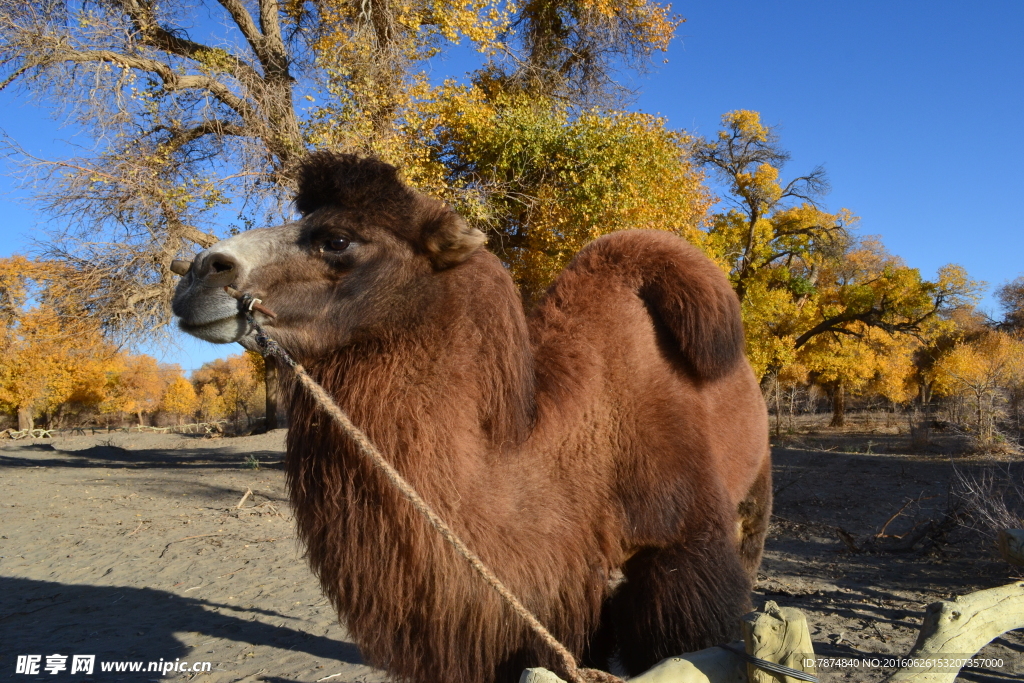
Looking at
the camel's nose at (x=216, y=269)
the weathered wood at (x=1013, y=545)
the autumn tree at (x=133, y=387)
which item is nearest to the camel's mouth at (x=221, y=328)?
the camel's nose at (x=216, y=269)

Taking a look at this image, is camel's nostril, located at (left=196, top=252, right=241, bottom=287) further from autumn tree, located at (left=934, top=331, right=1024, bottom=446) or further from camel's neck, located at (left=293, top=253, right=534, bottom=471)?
autumn tree, located at (left=934, top=331, right=1024, bottom=446)

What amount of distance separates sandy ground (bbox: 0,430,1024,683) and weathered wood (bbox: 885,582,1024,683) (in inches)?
80.0

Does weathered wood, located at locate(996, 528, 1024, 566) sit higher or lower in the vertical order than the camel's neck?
lower

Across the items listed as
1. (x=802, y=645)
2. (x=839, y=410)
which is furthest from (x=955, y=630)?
(x=839, y=410)

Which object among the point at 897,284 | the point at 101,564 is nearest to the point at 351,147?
the point at 101,564

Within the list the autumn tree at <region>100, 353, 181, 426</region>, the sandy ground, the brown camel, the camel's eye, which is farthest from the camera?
the autumn tree at <region>100, 353, 181, 426</region>

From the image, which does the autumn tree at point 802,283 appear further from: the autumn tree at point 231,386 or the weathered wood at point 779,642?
the autumn tree at point 231,386

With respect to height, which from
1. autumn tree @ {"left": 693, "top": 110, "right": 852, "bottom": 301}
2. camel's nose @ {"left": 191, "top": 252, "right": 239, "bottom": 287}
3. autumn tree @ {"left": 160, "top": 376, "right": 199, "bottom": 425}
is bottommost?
autumn tree @ {"left": 160, "top": 376, "right": 199, "bottom": 425}

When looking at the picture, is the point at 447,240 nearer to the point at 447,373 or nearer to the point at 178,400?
the point at 447,373

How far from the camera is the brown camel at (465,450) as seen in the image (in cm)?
201

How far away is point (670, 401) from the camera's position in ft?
8.68

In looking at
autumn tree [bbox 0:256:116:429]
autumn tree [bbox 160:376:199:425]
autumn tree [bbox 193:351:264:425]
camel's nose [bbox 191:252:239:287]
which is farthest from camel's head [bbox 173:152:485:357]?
autumn tree [bbox 160:376:199:425]

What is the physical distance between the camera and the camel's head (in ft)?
6.82

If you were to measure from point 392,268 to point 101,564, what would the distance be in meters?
6.92
